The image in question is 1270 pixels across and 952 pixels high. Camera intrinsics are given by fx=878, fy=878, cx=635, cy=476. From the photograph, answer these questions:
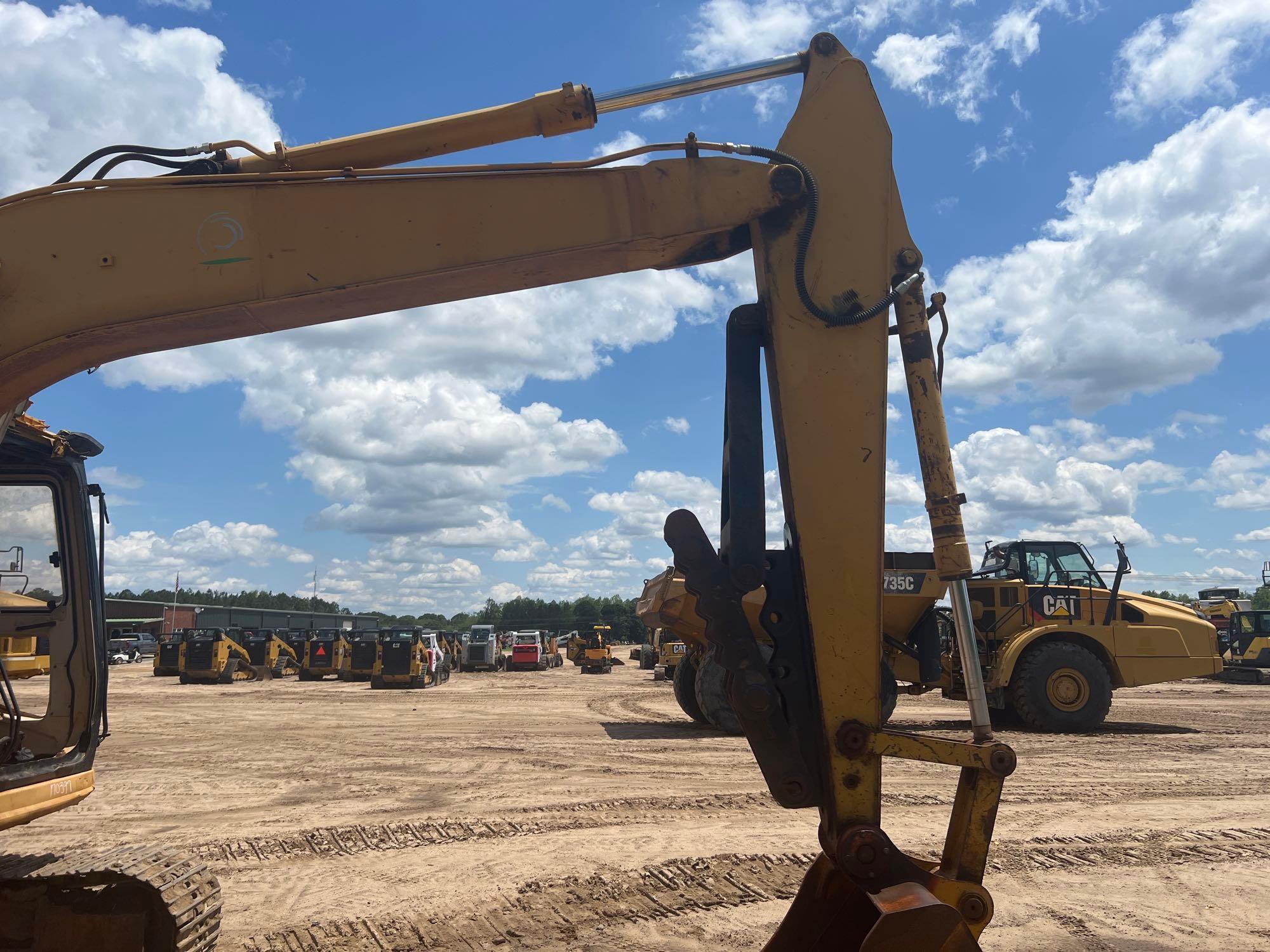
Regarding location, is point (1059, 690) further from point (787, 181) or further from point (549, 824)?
point (787, 181)

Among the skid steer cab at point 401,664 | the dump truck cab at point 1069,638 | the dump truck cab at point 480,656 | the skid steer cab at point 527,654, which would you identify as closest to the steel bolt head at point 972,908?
the dump truck cab at point 1069,638

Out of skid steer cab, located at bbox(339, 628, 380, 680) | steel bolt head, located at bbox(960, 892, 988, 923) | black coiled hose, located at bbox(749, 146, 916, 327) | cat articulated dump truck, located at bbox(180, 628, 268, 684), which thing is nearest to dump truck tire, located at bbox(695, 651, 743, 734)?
steel bolt head, located at bbox(960, 892, 988, 923)

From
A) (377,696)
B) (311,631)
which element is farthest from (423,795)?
(311,631)

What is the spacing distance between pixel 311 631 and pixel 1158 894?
33233 millimetres

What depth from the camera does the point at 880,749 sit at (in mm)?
3465

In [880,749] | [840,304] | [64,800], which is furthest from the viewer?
[64,800]

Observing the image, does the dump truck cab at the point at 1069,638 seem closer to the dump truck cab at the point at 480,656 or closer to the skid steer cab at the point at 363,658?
the skid steer cab at the point at 363,658

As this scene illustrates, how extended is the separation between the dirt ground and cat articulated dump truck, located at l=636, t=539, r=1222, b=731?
667 millimetres

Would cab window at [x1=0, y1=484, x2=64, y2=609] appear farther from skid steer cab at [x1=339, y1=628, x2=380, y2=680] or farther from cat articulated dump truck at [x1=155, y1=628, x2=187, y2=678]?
cat articulated dump truck at [x1=155, y1=628, x2=187, y2=678]

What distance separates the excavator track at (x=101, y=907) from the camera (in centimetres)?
402

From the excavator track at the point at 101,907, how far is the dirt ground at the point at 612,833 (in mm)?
1097

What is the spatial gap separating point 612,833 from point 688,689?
7.51 metres

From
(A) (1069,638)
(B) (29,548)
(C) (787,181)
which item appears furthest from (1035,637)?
(B) (29,548)

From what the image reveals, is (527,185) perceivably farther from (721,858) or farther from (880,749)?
(721,858)
